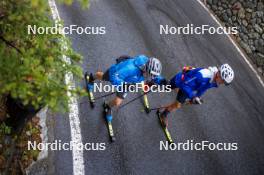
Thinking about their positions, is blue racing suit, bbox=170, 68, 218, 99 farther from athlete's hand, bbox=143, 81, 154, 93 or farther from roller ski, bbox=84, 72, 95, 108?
roller ski, bbox=84, 72, 95, 108

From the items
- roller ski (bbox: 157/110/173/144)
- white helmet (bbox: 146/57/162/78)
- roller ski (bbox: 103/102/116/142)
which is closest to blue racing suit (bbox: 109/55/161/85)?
white helmet (bbox: 146/57/162/78)

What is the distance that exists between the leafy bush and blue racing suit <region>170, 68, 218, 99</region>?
378cm

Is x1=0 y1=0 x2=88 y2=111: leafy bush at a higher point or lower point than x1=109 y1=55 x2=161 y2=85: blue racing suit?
lower

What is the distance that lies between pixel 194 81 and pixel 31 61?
4.72m

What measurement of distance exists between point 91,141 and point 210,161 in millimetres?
2991

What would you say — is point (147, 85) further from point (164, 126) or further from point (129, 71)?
point (164, 126)

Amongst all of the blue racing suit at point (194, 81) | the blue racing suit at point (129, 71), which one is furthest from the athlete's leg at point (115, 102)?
the blue racing suit at point (194, 81)

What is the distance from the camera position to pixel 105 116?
8.53m

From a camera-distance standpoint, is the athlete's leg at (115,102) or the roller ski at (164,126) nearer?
the athlete's leg at (115,102)

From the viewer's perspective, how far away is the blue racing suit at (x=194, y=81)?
27.0ft

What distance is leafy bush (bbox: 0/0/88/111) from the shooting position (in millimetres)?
4109

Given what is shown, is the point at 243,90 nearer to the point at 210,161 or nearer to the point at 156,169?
the point at 210,161

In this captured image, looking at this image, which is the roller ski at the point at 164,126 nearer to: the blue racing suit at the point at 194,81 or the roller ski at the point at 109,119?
the blue racing suit at the point at 194,81

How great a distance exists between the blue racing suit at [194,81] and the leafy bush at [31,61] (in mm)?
3780
